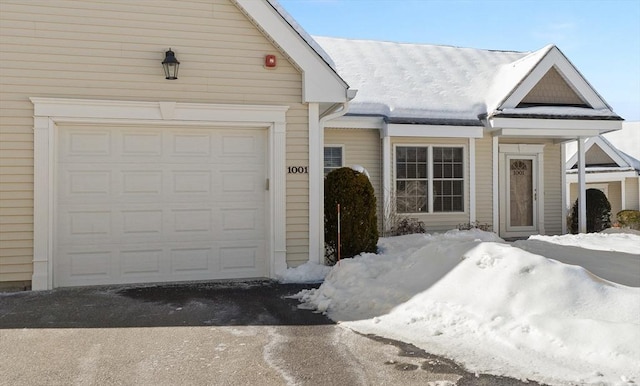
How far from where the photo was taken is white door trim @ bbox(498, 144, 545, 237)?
1458cm

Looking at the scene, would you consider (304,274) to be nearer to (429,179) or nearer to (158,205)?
(158,205)

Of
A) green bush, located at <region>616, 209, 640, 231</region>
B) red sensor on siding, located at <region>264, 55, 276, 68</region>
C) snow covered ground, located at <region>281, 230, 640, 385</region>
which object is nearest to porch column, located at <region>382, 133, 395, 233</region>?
red sensor on siding, located at <region>264, 55, 276, 68</region>

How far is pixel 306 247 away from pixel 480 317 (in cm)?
389

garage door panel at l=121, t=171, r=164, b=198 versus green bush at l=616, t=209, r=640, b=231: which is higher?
garage door panel at l=121, t=171, r=164, b=198

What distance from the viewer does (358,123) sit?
12.9 m

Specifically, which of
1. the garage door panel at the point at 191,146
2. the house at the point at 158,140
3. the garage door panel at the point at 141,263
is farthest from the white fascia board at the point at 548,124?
the garage door panel at the point at 141,263

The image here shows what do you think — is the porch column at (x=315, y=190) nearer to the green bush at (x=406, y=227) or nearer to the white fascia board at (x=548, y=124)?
the green bush at (x=406, y=227)

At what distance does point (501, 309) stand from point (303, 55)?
5.10m

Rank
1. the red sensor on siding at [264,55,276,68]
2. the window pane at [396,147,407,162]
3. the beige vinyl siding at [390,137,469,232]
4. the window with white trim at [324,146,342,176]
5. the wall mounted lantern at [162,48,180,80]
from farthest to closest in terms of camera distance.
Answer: the window pane at [396,147,407,162] < the beige vinyl siding at [390,137,469,232] < the window with white trim at [324,146,342,176] < the red sensor on siding at [264,55,276,68] < the wall mounted lantern at [162,48,180,80]

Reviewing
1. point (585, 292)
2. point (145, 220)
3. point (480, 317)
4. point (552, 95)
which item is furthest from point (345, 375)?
point (552, 95)

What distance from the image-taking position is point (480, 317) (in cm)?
527

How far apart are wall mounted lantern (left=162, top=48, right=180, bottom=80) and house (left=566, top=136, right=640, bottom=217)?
760 inches

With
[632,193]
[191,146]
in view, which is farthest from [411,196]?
[632,193]

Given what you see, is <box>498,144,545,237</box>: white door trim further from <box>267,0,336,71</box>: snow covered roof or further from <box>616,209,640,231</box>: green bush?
<box>267,0,336,71</box>: snow covered roof
